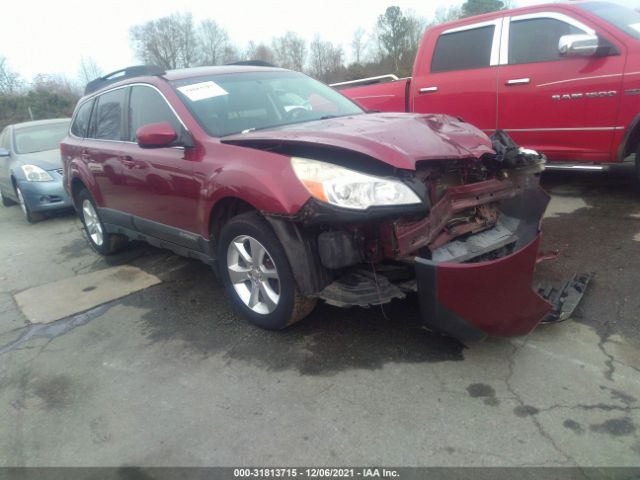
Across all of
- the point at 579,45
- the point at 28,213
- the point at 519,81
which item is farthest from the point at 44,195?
the point at 579,45

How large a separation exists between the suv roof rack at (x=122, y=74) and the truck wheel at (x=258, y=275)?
6.04ft

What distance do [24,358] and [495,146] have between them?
3.47 meters

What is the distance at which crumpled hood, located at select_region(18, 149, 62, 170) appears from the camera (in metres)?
7.86

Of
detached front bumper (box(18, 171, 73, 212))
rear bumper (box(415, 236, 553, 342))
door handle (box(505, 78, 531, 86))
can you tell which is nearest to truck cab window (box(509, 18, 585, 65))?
door handle (box(505, 78, 531, 86))

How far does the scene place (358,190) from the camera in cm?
256

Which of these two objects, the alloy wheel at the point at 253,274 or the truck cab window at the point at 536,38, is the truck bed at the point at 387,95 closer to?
the truck cab window at the point at 536,38

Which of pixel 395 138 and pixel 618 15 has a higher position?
pixel 618 15

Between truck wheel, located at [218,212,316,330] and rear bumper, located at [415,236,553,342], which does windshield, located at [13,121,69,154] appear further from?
rear bumper, located at [415,236,553,342]

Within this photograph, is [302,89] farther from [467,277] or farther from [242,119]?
[467,277]

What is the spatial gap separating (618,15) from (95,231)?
5.93 metres

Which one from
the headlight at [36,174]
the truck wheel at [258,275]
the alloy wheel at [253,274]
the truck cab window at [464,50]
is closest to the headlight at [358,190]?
the truck wheel at [258,275]

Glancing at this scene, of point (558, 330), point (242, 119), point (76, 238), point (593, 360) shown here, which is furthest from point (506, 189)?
point (76, 238)

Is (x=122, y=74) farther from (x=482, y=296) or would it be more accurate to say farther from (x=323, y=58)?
(x=323, y=58)

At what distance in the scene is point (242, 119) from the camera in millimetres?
3611
